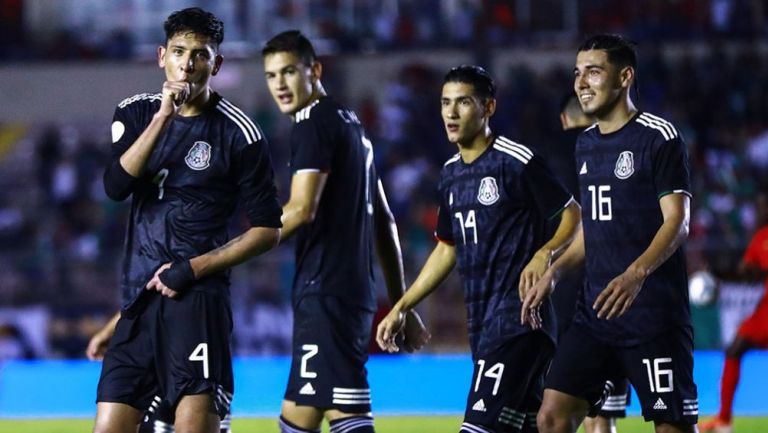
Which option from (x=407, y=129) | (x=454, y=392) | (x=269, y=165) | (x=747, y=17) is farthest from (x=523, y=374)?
(x=747, y=17)

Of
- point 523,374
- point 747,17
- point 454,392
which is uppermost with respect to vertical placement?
point 747,17

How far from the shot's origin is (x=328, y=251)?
6.52 metres

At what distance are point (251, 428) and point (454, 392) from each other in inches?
110

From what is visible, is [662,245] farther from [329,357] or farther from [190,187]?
[190,187]

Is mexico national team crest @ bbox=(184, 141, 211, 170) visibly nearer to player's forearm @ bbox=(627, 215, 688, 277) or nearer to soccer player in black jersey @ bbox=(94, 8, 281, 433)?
soccer player in black jersey @ bbox=(94, 8, 281, 433)

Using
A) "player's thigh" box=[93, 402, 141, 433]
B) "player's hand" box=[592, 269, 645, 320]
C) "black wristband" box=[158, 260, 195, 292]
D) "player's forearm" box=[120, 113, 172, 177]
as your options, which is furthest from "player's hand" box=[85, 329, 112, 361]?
"player's hand" box=[592, 269, 645, 320]

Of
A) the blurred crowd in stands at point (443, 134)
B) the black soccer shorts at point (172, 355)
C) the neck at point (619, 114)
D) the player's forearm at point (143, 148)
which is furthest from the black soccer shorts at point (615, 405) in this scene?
the blurred crowd in stands at point (443, 134)

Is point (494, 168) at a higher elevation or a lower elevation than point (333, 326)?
higher

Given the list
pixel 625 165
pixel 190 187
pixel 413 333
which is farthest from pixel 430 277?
pixel 190 187

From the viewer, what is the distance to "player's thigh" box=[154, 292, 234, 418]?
211 inches

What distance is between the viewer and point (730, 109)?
70.2 feet

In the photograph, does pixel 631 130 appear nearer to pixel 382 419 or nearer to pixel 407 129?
pixel 382 419

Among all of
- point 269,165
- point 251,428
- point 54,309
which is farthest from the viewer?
point 54,309

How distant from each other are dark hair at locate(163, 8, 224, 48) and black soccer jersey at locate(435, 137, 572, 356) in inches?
55.9
